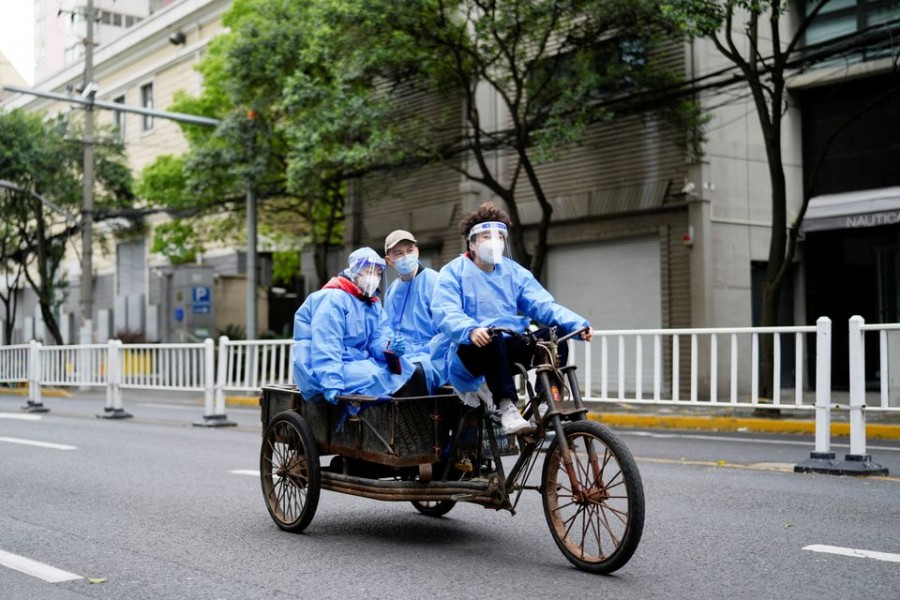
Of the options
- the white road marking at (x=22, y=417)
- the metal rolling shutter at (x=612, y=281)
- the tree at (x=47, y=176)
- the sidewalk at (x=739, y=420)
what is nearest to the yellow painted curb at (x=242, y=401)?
the white road marking at (x=22, y=417)

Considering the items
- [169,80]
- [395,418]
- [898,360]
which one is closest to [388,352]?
[395,418]

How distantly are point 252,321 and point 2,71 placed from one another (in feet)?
117

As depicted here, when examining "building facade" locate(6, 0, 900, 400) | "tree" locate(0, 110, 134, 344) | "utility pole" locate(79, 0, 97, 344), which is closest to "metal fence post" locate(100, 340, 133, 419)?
"building facade" locate(6, 0, 900, 400)

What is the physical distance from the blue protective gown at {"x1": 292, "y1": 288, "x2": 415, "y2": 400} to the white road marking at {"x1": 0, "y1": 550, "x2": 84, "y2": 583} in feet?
5.75

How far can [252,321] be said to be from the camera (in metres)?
23.9

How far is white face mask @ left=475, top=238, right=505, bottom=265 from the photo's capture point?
572 cm

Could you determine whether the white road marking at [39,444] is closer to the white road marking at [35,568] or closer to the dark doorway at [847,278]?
the white road marking at [35,568]

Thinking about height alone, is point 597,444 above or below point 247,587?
above

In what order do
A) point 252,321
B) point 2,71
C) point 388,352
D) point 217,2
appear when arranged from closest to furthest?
point 388,352 → point 252,321 → point 217,2 → point 2,71

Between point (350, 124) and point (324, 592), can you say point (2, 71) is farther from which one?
point (324, 592)

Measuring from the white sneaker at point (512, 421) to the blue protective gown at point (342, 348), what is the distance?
35.5 inches

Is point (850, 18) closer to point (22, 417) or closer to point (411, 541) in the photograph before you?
point (22, 417)

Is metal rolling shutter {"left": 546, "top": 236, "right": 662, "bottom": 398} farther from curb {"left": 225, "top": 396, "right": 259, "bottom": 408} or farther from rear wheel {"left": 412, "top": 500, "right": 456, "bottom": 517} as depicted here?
rear wheel {"left": 412, "top": 500, "right": 456, "bottom": 517}

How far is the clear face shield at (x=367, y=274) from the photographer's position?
6.54 meters
